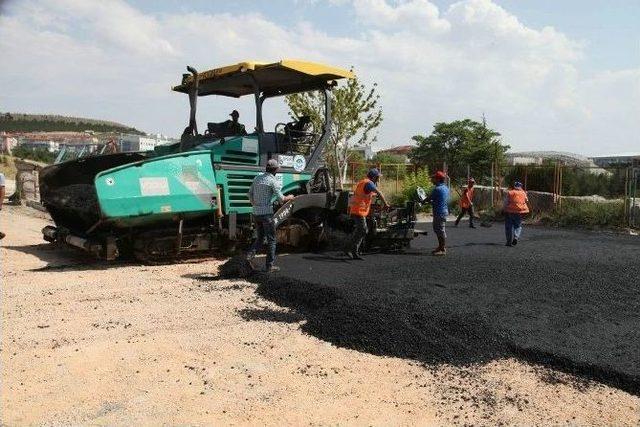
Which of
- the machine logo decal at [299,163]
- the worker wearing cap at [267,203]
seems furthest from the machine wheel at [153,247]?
the machine logo decal at [299,163]

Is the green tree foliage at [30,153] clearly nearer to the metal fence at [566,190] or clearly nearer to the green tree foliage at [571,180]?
the metal fence at [566,190]

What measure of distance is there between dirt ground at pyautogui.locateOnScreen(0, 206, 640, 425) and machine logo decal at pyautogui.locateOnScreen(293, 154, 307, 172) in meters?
3.12

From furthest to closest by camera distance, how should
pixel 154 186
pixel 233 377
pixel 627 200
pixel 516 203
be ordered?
pixel 627 200
pixel 516 203
pixel 154 186
pixel 233 377

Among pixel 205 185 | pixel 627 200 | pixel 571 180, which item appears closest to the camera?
pixel 205 185

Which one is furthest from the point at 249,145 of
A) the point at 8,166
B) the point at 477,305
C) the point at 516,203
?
the point at 8,166

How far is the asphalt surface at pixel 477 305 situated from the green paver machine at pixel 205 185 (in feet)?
2.80

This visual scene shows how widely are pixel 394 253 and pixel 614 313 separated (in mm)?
3704

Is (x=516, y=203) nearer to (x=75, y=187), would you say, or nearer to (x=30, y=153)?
(x=75, y=187)

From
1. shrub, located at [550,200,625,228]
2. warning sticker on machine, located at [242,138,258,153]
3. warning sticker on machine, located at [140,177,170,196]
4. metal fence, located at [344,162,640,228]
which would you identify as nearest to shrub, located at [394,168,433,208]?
metal fence, located at [344,162,640,228]

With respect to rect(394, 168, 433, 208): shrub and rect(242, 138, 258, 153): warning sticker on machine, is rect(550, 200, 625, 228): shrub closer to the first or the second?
rect(394, 168, 433, 208): shrub

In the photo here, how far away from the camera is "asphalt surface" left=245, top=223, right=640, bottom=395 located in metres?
4.37

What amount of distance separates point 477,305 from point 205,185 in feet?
12.4

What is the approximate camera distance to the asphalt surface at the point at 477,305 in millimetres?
4371

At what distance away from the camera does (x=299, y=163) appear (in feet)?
27.8
